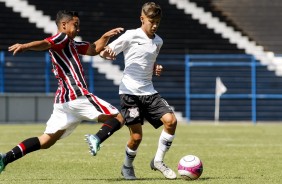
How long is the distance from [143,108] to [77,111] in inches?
28.2

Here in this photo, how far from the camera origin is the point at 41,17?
25969 mm

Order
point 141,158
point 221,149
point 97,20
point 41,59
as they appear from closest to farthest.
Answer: point 141,158, point 221,149, point 41,59, point 97,20

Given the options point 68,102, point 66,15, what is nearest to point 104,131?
point 68,102

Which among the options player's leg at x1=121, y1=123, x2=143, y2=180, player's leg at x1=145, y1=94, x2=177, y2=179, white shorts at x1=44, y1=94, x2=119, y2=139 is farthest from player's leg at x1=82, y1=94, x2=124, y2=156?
player's leg at x1=145, y1=94, x2=177, y2=179

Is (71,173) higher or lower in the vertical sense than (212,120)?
higher

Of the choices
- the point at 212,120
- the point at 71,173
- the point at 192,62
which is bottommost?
the point at 212,120

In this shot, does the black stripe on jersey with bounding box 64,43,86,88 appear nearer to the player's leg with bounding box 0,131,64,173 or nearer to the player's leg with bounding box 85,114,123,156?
the player's leg with bounding box 85,114,123,156

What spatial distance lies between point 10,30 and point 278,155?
15320 millimetres

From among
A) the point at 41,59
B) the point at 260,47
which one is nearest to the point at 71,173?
the point at 41,59

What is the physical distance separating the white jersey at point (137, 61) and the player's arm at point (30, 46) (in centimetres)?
86

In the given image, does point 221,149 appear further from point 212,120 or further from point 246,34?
point 246,34

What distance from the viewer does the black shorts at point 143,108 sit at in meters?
8.27

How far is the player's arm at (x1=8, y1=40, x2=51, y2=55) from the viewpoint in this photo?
737 centimetres

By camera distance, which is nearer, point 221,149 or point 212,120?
point 221,149
